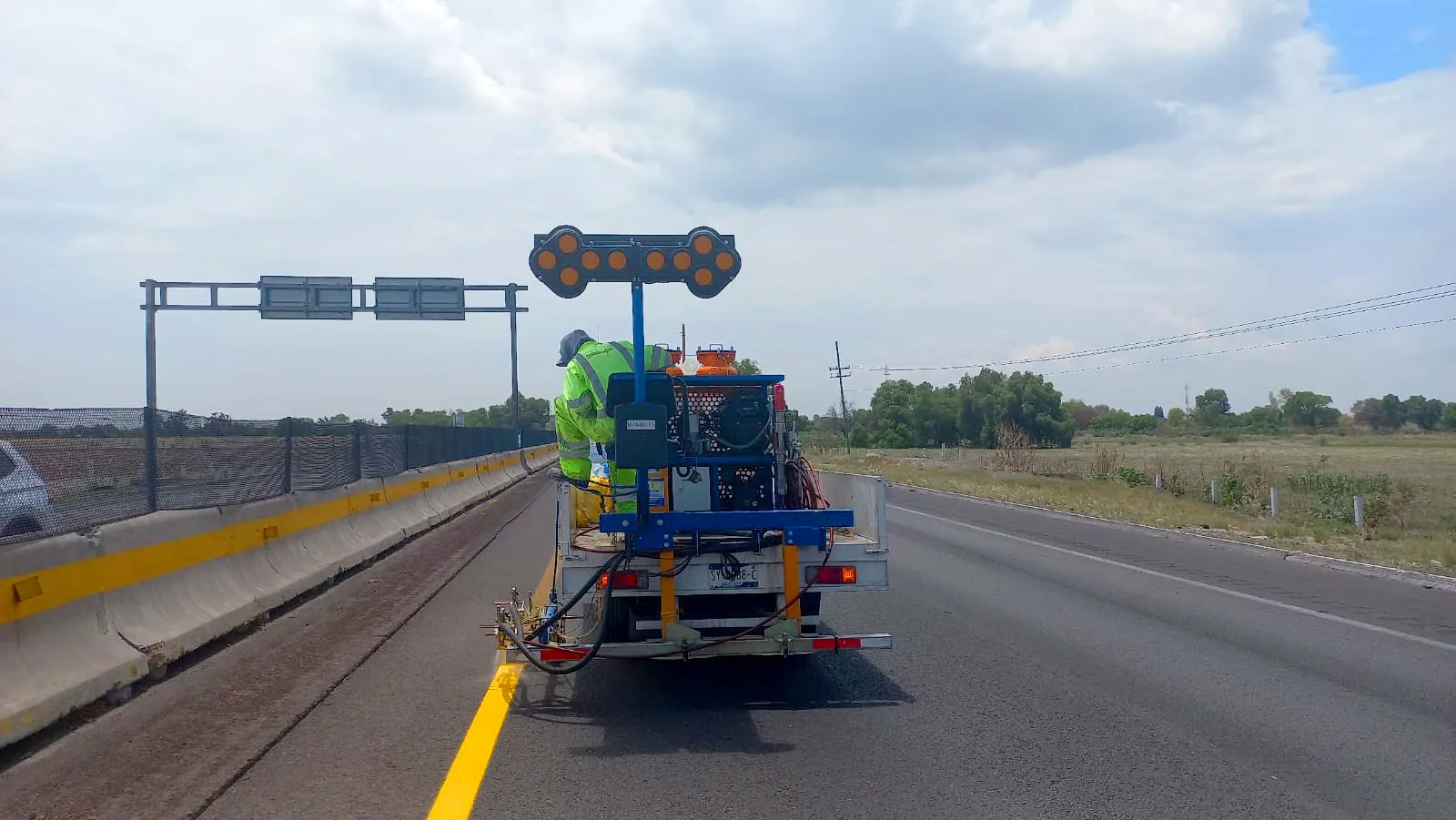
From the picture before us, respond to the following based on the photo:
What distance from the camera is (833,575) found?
7.12 m

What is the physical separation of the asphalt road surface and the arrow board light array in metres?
2.54

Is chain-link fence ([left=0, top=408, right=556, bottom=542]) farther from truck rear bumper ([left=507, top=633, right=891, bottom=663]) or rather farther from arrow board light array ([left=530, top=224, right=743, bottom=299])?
arrow board light array ([left=530, top=224, right=743, bottom=299])

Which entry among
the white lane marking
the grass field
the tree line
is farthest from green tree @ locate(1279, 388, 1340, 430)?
the white lane marking

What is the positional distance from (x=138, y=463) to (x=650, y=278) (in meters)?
4.44

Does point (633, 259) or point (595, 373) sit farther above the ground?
point (633, 259)

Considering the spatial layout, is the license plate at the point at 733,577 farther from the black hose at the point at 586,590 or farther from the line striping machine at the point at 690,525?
the black hose at the point at 586,590

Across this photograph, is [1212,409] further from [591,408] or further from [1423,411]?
[591,408]

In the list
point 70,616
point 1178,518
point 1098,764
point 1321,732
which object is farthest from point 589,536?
point 1178,518

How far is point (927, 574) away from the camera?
1323cm

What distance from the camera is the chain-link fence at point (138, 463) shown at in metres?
7.12

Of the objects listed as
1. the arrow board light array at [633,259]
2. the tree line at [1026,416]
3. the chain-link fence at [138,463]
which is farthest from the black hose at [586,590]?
the tree line at [1026,416]

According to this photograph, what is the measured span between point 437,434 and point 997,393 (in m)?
79.4

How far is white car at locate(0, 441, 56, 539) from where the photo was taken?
6.78 metres

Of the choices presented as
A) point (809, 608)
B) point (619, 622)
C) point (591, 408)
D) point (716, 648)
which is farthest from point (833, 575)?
point (591, 408)
